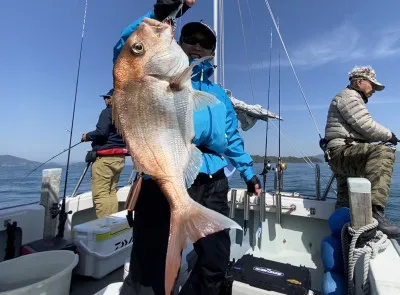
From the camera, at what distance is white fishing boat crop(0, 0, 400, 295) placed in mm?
2311

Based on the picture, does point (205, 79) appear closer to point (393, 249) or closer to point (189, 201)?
point (189, 201)

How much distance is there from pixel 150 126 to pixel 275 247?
353 cm

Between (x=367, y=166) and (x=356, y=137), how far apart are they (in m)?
0.74

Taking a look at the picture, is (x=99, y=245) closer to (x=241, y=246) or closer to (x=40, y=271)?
(x=40, y=271)

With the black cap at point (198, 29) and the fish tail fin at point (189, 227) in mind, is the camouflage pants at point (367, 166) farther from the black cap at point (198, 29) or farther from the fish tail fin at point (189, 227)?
the black cap at point (198, 29)

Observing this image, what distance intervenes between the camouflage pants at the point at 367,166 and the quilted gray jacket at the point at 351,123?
0.81 ft

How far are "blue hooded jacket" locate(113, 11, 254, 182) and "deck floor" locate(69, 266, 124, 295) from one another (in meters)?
2.11

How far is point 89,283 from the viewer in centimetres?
320

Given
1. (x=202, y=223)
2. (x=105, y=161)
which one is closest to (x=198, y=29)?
(x=202, y=223)

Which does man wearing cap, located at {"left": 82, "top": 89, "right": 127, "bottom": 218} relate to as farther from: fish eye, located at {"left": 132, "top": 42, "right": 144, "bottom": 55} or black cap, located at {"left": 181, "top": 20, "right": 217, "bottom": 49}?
fish eye, located at {"left": 132, "top": 42, "right": 144, "bottom": 55}

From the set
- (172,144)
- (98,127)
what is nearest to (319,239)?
(172,144)

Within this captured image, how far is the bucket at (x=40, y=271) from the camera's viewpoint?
2.05 meters

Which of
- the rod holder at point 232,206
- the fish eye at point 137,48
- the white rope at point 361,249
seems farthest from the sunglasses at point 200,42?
the rod holder at point 232,206

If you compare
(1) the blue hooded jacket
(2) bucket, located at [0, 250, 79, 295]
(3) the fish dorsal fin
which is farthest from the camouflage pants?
(2) bucket, located at [0, 250, 79, 295]
